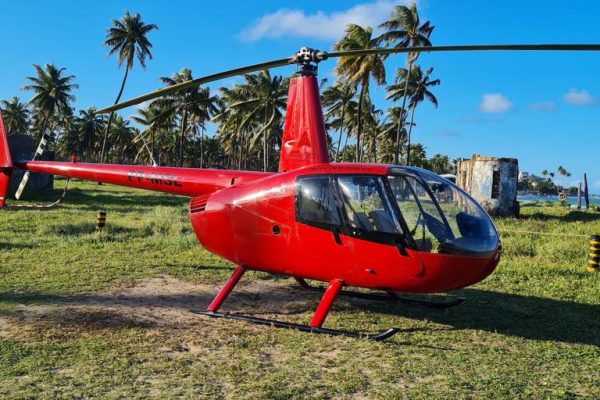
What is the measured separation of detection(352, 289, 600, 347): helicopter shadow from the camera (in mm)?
6295

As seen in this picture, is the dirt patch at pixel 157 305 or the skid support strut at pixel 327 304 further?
the dirt patch at pixel 157 305

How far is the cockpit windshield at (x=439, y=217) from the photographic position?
5352 mm

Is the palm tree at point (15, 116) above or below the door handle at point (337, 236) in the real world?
above

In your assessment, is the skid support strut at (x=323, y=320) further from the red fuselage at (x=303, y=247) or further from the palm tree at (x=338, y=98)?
the palm tree at (x=338, y=98)

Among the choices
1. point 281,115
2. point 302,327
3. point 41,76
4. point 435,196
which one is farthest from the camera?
point 41,76

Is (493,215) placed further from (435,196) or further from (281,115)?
(281,115)

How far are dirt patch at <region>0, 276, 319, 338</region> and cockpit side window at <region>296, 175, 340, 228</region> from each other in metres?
1.73

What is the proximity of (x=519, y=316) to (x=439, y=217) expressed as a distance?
2.60 meters

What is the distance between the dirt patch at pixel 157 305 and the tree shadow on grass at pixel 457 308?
0.01 m

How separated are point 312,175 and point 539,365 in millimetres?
3146

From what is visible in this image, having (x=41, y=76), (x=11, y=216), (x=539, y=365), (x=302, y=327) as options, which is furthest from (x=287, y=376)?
(x=41, y=76)

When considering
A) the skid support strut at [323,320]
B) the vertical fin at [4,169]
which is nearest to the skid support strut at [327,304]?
the skid support strut at [323,320]

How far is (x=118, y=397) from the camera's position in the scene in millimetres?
4074

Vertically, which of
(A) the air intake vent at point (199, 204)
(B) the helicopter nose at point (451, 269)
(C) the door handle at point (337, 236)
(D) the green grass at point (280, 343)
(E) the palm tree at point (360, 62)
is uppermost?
(E) the palm tree at point (360, 62)
